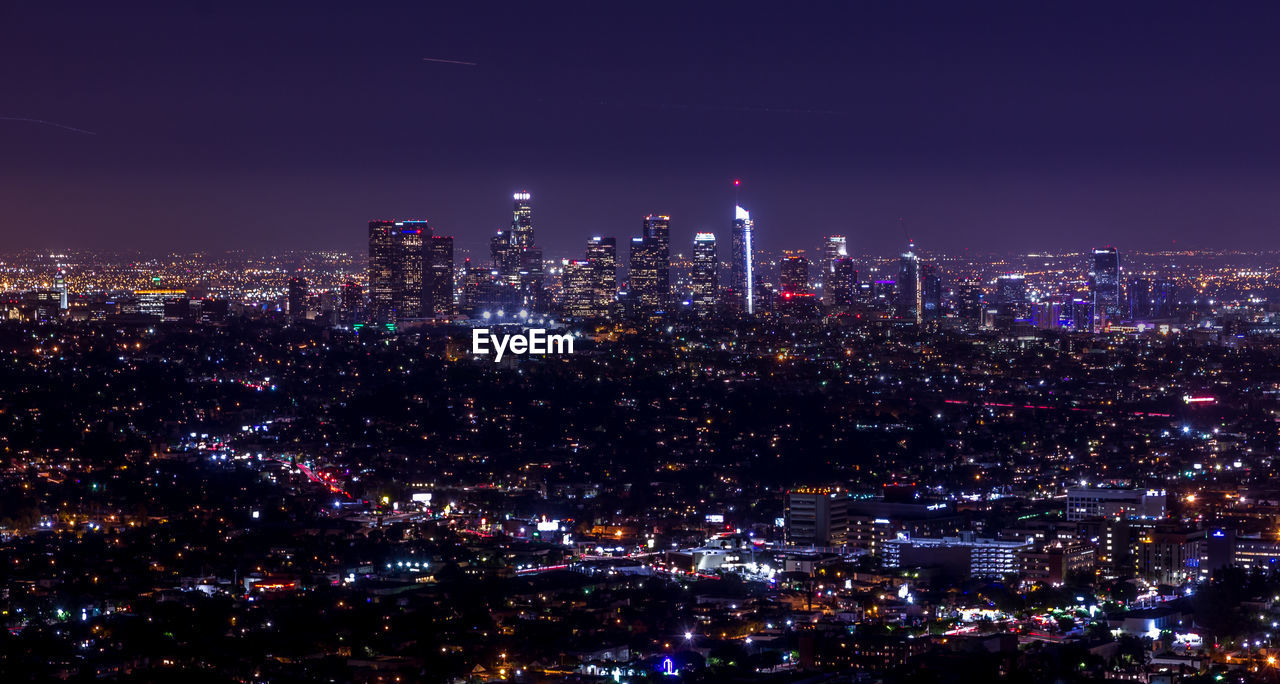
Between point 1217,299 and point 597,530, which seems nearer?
point 597,530

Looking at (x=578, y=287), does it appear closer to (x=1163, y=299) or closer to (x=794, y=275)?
(x=794, y=275)

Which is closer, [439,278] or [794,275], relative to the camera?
[439,278]

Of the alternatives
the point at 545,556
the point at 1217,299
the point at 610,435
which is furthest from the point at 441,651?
the point at 1217,299

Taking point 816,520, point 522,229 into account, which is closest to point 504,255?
point 522,229

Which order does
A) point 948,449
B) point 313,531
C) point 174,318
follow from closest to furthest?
point 313,531, point 948,449, point 174,318

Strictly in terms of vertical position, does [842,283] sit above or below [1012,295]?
above

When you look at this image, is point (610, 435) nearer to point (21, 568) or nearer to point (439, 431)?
point (439, 431)

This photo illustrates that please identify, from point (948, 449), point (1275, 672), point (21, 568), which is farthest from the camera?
point (948, 449)

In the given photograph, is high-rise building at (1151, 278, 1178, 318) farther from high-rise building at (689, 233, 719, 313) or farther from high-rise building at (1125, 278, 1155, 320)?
high-rise building at (689, 233, 719, 313)

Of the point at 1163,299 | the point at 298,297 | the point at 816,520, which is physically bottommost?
the point at 816,520
